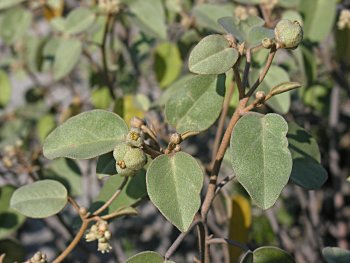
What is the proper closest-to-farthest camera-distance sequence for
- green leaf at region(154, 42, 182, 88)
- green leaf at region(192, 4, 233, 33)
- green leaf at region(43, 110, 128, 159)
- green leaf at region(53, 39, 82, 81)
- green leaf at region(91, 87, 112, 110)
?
green leaf at region(43, 110, 128, 159) → green leaf at region(192, 4, 233, 33) → green leaf at region(53, 39, 82, 81) → green leaf at region(154, 42, 182, 88) → green leaf at region(91, 87, 112, 110)

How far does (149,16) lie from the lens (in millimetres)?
1698

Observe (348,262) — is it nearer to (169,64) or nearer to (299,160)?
(299,160)

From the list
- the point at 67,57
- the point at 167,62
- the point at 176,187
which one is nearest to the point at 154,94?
the point at 167,62

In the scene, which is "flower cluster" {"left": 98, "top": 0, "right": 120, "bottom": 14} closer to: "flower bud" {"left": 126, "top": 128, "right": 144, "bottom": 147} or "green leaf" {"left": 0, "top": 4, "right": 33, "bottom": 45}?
"green leaf" {"left": 0, "top": 4, "right": 33, "bottom": 45}

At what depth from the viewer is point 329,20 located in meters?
1.61

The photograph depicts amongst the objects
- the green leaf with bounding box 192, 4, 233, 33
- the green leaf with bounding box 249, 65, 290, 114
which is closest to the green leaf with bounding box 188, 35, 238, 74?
the green leaf with bounding box 249, 65, 290, 114

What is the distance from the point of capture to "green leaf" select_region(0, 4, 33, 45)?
1970 millimetres

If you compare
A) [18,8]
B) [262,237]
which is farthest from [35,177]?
[262,237]

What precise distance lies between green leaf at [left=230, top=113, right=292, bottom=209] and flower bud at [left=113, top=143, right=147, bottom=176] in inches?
5.1

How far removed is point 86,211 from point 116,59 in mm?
1198

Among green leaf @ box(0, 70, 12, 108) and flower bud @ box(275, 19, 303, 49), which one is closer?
flower bud @ box(275, 19, 303, 49)

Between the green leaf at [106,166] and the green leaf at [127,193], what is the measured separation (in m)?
0.07

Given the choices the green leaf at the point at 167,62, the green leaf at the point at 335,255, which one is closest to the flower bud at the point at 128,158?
the green leaf at the point at 335,255

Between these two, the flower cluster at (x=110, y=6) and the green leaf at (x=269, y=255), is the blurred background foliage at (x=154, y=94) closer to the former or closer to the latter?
the flower cluster at (x=110, y=6)
